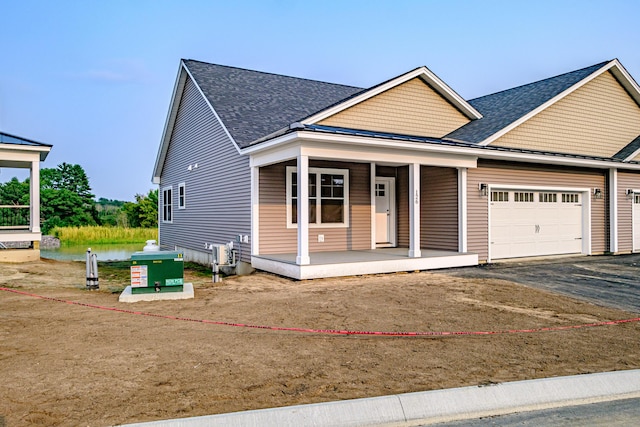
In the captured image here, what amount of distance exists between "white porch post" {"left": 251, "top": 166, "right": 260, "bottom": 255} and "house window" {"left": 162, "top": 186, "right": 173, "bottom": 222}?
825 centimetres

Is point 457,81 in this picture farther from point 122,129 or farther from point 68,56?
point 68,56

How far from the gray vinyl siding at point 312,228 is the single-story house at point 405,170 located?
0.04 meters

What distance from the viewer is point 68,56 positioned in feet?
83.5

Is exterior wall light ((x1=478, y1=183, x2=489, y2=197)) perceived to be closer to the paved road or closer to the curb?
the curb

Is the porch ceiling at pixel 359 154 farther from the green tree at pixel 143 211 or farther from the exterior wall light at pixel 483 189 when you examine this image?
the green tree at pixel 143 211

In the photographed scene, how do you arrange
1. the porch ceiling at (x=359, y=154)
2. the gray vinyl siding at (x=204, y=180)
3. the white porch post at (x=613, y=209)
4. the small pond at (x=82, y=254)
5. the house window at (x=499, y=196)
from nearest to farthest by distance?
the porch ceiling at (x=359, y=154)
the gray vinyl siding at (x=204, y=180)
the house window at (x=499, y=196)
the white porch post at (x=613, y=209)
the small pond at (x=82, y=254)

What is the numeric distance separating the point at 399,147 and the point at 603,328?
6.07 m

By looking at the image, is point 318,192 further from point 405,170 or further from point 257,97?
point 257,97

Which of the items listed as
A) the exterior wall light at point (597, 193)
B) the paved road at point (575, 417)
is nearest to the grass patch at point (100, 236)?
the exterior wall light at point (597, 193)

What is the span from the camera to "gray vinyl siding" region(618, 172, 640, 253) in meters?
16.0

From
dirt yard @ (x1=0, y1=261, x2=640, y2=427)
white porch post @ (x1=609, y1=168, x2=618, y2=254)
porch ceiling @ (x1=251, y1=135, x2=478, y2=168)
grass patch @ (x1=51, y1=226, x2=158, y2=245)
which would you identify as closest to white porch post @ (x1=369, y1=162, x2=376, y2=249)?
porch ceiling @ (x1=251, y1=135, x2=478, y2=168)

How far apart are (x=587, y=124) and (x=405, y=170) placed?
6.32m

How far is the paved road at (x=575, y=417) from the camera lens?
142 inches

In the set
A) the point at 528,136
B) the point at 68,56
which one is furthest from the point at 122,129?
the point at 528,136
